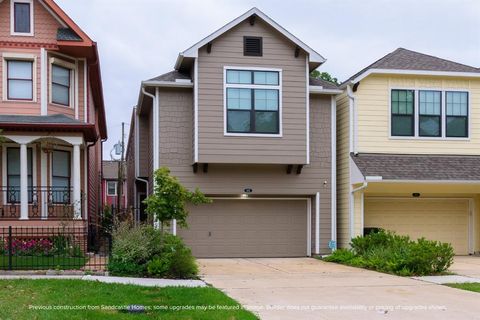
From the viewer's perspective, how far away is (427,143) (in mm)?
18156

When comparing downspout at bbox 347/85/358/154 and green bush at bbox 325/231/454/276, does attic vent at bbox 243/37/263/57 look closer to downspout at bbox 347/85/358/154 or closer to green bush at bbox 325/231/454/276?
downspout at bbox 347/85/358/154

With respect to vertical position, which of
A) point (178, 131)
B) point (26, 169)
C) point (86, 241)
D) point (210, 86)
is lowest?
point (86, 241)

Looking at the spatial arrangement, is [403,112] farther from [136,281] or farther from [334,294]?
[136,281]

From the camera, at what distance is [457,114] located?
1841 cm

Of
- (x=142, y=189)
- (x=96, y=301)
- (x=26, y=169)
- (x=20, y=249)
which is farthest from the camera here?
(x=142, y=189)

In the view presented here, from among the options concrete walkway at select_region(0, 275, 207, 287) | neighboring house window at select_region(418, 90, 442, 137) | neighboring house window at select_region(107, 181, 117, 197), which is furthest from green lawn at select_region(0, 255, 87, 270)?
neighboring house window at select_region(107, 181, 117, 197)

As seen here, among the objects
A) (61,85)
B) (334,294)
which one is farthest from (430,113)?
(61,85)

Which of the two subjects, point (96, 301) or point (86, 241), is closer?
point (96, 301)

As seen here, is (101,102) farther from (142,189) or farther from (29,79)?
(29,79)

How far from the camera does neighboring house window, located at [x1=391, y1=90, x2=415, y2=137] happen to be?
→ 18094 mm

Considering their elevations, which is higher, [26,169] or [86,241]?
[26,169]

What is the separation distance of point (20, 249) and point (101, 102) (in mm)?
9824

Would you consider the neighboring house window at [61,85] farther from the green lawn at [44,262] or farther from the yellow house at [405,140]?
the yellow house at [405,140]

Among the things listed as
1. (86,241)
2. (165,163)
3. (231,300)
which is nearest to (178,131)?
(165,163)
